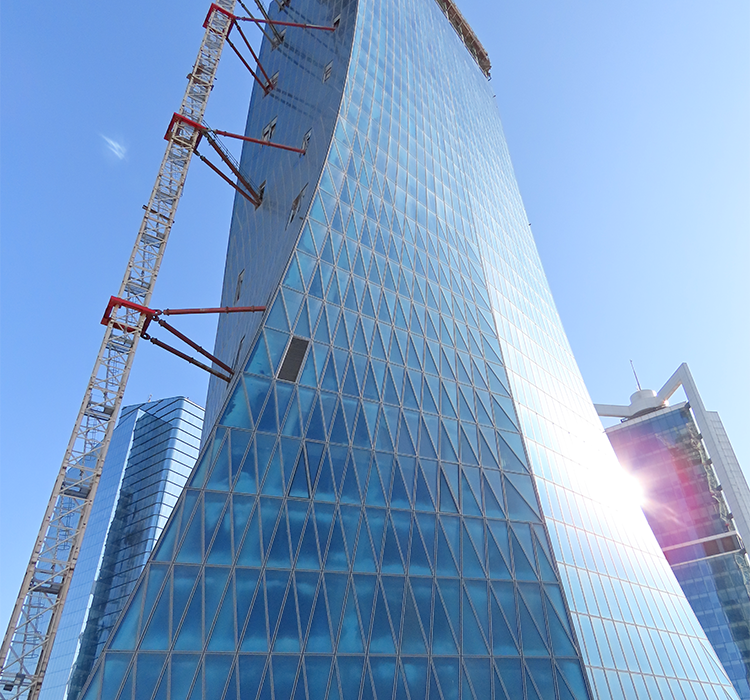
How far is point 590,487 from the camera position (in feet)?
128

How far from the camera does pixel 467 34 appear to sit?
90.3m

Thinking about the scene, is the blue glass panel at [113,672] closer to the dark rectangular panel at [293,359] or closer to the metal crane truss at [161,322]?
the dark rectangular panel at [293,359]

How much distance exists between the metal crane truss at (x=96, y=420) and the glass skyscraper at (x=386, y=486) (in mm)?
6585

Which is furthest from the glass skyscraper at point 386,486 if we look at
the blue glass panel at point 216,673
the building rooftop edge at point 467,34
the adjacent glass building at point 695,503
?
the adjacent glass building at point 695,503

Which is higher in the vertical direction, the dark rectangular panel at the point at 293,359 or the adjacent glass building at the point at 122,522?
the adjacent glass building at the point at 122,522

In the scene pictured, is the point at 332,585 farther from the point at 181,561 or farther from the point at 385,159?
the point at 385,159

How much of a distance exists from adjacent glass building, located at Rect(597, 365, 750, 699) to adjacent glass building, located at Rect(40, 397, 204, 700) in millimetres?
77293

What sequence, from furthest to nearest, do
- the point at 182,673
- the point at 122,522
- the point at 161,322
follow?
the point at 122,522 → the point at 161,322 → the point at 182,673

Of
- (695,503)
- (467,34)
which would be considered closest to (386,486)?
(467,34)

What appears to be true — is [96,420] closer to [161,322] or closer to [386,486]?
[161,322]

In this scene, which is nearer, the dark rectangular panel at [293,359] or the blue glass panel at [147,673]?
the blue glass panel at [147,673]

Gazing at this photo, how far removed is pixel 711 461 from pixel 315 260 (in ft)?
310

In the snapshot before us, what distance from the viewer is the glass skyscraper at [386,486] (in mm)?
19938

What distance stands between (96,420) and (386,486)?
2002 centimetres
